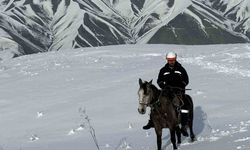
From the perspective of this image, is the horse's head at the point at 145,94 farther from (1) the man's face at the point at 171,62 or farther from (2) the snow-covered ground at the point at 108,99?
(1) the man's face at the point at 171,62

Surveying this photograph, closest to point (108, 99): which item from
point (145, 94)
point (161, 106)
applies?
point (161, 106)

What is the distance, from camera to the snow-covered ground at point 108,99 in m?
18.5

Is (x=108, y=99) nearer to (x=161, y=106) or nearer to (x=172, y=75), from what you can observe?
(x=172, y=75)

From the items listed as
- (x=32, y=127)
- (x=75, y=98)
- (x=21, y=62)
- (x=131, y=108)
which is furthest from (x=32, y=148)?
(x=21, y=62)

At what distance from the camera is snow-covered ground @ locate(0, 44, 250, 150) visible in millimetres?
18469

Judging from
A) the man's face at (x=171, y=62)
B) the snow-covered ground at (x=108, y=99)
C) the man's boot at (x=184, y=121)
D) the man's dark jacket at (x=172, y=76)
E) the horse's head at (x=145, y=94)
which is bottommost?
the snow-covered ground at (x=108, y=99)

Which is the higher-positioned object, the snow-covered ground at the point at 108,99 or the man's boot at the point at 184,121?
→ the man's boot at the point at 184,121

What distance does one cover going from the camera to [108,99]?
2638 cm

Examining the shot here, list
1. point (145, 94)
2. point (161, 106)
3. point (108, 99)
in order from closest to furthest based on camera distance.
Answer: point (145, 94) < point (161, 106) < point (108, 99)

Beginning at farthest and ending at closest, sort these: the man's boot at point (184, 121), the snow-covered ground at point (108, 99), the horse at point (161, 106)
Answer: the snow-covered ground at point (108, 99), the man's boot at point (184, 121), the horse at point (161, 106)

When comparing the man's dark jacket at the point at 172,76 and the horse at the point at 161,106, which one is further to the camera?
the man's dark jacket at the point at 172,76

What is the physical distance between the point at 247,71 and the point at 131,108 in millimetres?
9995

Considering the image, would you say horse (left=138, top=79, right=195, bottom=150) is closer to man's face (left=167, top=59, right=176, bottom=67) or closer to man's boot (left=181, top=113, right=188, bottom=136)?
man's boot (left=181, top=113, right=188, bottom=136)

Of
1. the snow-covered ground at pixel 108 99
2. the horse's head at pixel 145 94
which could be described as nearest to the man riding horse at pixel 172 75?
the snow-covered ground at pixel 108 99
